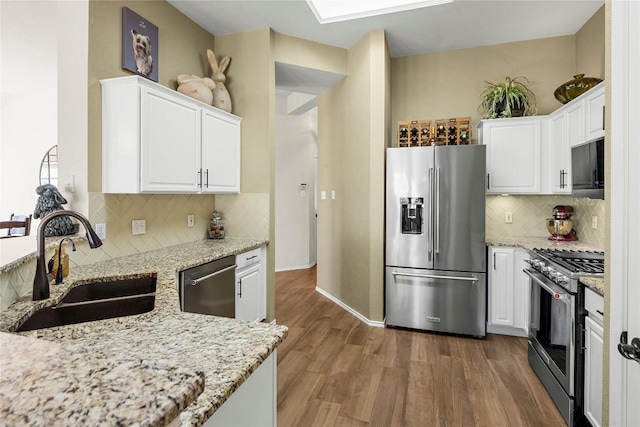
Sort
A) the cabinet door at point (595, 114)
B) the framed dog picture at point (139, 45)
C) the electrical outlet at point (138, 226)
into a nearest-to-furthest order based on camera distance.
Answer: the cabinet door at point (595, 114), the framed dog picture at point (139, 45), the electrical outlet at point (138, 226)

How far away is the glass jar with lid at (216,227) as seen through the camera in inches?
128

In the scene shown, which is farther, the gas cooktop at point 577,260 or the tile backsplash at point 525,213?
the tile backsplash at point 525,213

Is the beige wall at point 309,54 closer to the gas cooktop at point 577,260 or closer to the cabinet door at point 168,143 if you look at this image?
the cabinet door at point 168,143

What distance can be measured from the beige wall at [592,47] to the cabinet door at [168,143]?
11.5 ft

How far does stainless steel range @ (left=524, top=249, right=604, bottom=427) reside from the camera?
184 cm

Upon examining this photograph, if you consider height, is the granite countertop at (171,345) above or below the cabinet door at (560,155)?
below

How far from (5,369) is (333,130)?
3978mm

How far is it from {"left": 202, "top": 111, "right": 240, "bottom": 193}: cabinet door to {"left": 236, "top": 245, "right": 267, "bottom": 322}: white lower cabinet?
654mm

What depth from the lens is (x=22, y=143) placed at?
196 inches

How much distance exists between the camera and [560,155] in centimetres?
299

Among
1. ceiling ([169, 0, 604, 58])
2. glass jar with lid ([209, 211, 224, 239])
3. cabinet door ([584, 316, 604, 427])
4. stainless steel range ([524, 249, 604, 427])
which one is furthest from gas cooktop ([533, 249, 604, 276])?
glass jar with lid ([209, 211, 224, 239])

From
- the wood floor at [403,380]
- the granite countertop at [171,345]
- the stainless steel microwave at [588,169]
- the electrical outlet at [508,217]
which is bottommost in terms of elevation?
the wood floor at [403,380]

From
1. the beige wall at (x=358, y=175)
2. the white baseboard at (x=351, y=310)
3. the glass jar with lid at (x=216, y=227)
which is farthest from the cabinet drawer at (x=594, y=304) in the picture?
the glass jar with lid at (x=216, y=227)

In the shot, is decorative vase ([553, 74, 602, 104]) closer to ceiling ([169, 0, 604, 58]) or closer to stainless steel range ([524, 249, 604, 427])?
ceiling ([169, 0, 604, 58])
